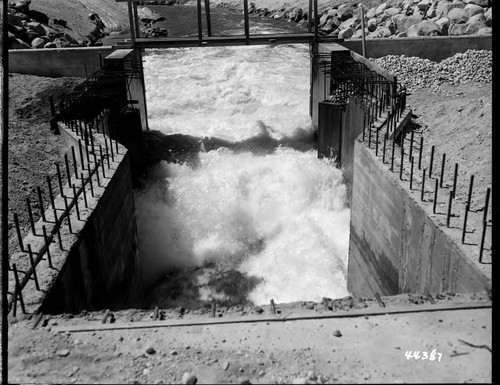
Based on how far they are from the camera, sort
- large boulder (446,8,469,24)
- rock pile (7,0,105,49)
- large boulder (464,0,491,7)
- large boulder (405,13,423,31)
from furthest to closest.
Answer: large boulder (405,13,423,31), rock pile (7,0,105,49), large boulder (464,0,491,7), large boulder (446,8,469,24)

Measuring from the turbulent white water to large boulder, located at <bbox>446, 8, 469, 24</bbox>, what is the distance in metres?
9.16

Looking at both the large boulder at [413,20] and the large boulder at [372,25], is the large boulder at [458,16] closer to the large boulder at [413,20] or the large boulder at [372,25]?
the large boulder at [413,20]

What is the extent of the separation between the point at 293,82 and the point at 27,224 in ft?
67.0

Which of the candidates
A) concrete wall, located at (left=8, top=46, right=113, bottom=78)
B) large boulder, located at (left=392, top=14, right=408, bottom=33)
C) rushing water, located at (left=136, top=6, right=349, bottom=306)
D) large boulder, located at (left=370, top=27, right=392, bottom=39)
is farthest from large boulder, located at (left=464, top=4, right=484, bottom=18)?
concrete wall, located at (left=8, top=46, right=113, bottom=78)

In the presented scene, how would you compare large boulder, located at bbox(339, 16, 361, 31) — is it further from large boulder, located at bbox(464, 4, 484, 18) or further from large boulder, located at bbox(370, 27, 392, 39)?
large boulder, located at bbox(464, 4, 484, 18)

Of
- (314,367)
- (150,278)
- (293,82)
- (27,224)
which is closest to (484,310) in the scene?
(314,367)

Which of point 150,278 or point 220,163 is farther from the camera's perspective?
point 220,163

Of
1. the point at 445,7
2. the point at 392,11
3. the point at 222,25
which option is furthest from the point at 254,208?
the point at 222,25

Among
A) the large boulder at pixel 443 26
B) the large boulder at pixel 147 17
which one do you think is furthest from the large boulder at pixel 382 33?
the large boulder at pixel 147 17

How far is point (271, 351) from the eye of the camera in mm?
5594

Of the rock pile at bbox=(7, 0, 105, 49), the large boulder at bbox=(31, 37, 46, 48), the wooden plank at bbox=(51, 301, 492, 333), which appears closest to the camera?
the wooden plank at bbox=(51, 301, 492, 333)

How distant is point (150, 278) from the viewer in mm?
13867

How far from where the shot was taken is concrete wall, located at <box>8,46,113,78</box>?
70.0ft

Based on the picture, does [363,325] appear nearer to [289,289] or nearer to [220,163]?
[289,289]
